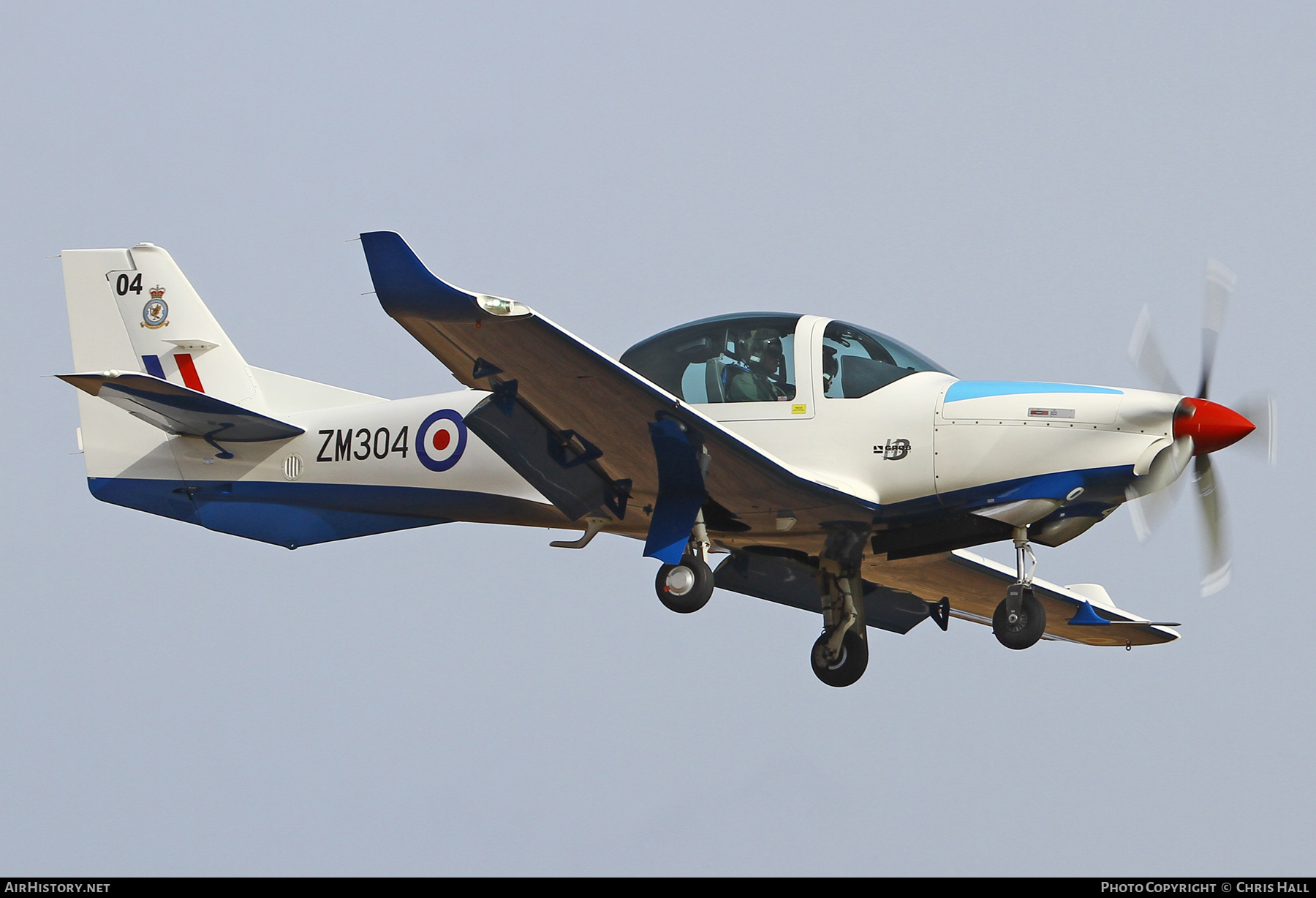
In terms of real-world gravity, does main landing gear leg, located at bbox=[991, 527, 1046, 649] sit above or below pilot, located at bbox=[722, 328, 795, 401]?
below

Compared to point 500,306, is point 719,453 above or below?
below

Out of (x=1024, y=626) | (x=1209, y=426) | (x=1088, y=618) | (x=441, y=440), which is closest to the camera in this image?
(x=1209, y=426)

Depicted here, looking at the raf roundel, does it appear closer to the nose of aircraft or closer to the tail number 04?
the tail number 04

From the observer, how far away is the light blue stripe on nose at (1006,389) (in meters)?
13.7

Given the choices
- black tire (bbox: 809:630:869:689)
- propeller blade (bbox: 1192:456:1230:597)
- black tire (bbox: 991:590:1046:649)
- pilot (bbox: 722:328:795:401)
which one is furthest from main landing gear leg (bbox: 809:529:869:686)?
propeller blade (bbox: 1192:456:1230:597)

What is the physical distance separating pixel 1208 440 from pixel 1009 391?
5.44 ft

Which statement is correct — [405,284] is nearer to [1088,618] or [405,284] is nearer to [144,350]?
[144,350]

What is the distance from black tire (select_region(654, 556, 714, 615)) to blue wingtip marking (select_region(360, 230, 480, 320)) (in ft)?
10.5

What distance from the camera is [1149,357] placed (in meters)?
13.6

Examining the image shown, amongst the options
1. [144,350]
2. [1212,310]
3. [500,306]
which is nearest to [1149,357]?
[1212,310]

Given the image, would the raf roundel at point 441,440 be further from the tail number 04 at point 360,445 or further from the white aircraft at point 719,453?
the tail number 04 at point 360,445

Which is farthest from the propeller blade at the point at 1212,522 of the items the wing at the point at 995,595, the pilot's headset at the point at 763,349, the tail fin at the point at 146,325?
the tail fin at the point at 146,325

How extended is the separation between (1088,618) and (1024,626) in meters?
3.89

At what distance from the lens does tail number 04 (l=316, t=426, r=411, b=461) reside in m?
15.9
